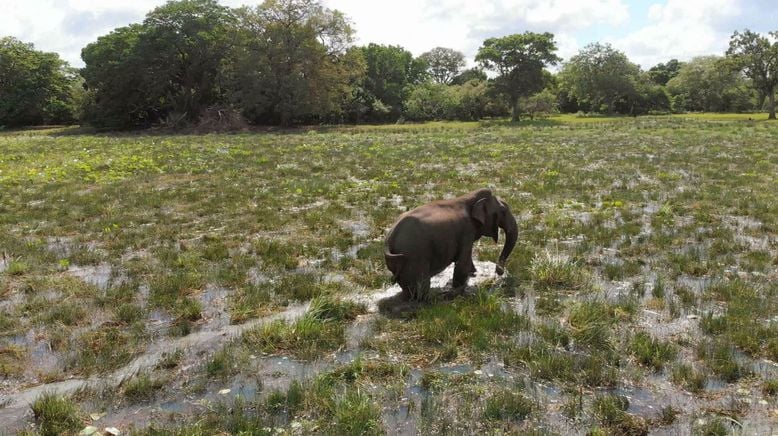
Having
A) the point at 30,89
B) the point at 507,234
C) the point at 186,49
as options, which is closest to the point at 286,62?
the point at 186,49

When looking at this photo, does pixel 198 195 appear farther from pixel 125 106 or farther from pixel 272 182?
pixel 125 106

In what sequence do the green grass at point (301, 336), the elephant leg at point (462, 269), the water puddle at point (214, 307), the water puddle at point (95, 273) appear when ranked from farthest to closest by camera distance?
1. the water puddle at point (95, 273)
2. the elephant leg at point (462, 269)
3. the water puddle at point (214, 307)
4. the green grass at point (301, 336)

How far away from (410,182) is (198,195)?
777 cm

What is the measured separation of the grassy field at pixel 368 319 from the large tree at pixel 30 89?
7472 centimetres

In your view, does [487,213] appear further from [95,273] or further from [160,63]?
[160,63]

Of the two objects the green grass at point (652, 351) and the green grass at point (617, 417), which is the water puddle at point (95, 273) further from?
the green grass at point (652, 351)

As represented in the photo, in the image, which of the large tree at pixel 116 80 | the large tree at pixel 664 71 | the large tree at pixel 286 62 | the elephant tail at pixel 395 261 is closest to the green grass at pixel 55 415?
the elephant tail at pixel 395 261

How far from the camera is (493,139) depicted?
41.3m

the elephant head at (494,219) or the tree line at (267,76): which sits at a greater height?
the tree line at (267,76)

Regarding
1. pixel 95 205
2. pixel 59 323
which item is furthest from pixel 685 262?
pixel 95 205

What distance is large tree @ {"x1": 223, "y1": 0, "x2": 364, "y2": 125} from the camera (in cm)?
A: 6378

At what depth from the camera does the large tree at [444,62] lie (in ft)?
434

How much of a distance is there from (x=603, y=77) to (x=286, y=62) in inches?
2110

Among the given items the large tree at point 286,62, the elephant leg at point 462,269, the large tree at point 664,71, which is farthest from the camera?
the large tree at point 664,71
